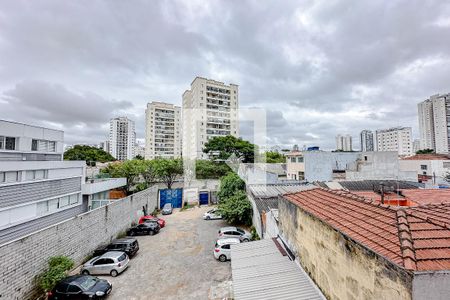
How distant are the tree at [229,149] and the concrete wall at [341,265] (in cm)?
3379

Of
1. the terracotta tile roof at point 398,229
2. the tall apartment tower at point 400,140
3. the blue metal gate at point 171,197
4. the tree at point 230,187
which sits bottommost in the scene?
the blue metal gate at point 171,197

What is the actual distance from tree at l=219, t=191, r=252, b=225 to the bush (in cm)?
1094

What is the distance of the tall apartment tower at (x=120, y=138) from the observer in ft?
414

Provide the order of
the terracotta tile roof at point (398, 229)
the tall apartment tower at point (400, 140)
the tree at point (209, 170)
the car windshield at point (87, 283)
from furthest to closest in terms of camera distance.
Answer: the tall apartment tower at point (400, 140) → the tree at point (209, 170) → the car windshield at point (87, 283) → the terracotta tile roof at point (398, 229)

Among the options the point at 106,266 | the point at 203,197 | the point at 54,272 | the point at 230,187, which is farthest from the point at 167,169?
the point at 54,272

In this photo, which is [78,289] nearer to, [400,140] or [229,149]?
[229,149]

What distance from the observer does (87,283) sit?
9461mm

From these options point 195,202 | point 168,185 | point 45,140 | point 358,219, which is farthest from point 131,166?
point 358,219

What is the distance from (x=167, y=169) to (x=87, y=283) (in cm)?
2344

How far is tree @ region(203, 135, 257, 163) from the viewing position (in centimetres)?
4181

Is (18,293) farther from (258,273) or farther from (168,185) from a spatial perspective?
(168,185)

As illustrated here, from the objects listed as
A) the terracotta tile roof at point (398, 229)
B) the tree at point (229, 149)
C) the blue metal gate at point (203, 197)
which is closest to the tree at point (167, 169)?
the blue metal gate at point (203, 197)

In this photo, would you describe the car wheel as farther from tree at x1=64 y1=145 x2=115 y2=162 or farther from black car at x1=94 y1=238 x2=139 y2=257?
tree at x1=64 y1=145 x2=115 y2=162

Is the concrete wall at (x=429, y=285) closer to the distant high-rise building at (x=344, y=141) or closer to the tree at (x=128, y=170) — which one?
the tree at (x=128, y=170)
